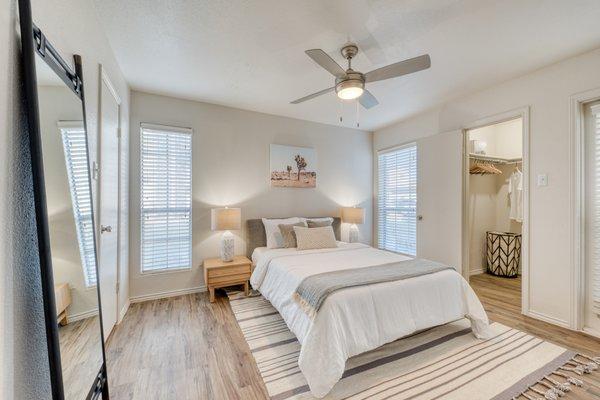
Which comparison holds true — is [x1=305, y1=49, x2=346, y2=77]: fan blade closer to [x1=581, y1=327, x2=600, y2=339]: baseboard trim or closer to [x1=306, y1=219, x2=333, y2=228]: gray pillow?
[x1=306, y1=219, x2=333, y2=228]: gray pillow

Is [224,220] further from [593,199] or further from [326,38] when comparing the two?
[593,199]

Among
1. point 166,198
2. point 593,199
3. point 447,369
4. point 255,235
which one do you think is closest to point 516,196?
point 593,199

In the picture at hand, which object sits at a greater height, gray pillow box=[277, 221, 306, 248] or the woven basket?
gray pillow box=[277, 221, 306, 248]

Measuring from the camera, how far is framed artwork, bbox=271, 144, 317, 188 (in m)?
4.02

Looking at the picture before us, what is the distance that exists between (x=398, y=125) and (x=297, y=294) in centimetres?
363

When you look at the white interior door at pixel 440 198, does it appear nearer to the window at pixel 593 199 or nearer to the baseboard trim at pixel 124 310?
the window at pixel 593 199

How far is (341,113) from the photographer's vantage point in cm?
400

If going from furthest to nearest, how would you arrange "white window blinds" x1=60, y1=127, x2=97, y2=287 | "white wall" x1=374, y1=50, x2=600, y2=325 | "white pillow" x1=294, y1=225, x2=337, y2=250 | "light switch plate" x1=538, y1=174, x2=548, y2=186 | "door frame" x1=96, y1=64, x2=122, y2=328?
"white pillow" x1=294, y1=225, x2=337, y2=250 < "light switch plate" x1=538, y1=174, x2=548, y2=186 < "white wall" x1=374, y1=50, x2=600, y2=325 < "door frame" x1=96, y1=64, x2=122, y2=328 < "white window blinds" x1=60, y1=127, x2=97, y2=287

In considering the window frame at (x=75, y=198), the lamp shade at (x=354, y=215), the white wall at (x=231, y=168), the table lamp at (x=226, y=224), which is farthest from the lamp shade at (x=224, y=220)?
the lamp shade at (x=354, y=215)

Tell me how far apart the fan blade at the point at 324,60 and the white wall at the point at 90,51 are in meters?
1.35

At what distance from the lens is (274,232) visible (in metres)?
3.57

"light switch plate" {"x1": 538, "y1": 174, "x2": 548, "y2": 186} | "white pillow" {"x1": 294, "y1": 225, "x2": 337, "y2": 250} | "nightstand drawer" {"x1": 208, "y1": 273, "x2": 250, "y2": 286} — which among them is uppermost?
"light switch plate" {"x1": 538, "y1": 174, "x2": 548, "y2": 186}

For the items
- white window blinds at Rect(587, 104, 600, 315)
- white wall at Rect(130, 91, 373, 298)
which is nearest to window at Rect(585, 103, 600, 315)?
white window blinds at Rect(587, 104, 600, 315)

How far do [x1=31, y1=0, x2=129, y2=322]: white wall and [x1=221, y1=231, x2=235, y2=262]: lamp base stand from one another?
3.56 ft
